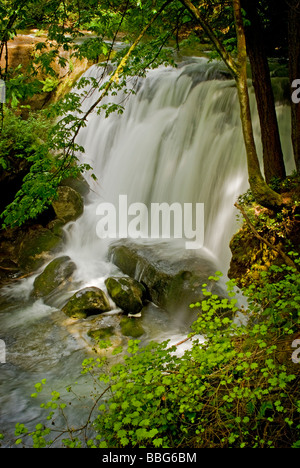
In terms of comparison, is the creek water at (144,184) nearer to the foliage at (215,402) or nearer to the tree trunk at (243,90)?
the foliage at (215,402)

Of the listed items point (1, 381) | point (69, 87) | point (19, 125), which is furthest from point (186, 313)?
point (69, 87)

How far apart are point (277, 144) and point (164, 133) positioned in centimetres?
480

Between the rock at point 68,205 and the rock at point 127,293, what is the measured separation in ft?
11.1

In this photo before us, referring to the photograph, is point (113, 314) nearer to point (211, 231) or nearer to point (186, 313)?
point (186, 313)

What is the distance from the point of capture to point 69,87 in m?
13.9

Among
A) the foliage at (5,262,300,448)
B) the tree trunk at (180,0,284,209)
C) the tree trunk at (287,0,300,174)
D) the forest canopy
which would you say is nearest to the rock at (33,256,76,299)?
the forest canopy

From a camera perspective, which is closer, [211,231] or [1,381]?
[1,381]

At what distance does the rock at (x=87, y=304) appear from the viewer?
20.3 feet

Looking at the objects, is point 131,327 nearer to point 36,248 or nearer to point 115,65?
point 36,248

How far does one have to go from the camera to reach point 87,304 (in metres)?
6.21

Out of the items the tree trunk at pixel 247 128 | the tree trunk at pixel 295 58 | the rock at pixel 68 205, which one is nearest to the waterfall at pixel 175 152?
the rock at pixel 68 205

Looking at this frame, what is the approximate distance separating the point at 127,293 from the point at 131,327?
695mm

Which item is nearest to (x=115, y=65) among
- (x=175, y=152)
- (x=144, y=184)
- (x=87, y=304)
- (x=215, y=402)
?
(x=175, y=152)

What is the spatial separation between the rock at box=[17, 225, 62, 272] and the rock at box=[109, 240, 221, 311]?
210 centimetres
